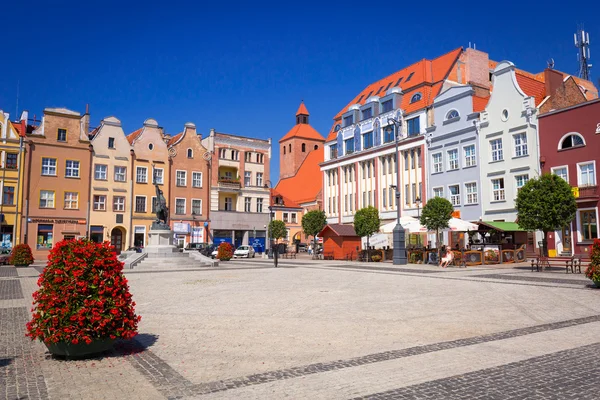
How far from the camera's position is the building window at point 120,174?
163 ft

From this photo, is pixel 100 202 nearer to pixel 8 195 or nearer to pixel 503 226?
pixel 8 195

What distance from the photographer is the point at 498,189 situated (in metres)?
38.9

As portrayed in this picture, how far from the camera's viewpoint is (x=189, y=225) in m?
53.3

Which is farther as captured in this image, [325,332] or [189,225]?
[189,225]

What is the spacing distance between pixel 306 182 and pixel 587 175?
5074 centimetres

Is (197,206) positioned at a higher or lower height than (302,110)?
lower

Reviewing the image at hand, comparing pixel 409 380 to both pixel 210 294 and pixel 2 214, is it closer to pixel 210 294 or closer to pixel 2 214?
pixel 210 294

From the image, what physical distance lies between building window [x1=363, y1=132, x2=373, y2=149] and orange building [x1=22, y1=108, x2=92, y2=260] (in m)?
29.1

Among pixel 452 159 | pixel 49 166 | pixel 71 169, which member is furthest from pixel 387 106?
pixel 49 166


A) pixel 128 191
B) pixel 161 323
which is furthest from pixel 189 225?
pixel 161 323

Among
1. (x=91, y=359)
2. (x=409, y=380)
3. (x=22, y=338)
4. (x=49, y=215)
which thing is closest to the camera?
(x=409, y=380)

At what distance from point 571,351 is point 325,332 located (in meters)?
3.87

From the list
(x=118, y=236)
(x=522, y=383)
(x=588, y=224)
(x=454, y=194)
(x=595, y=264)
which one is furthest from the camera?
(x=118, y=236)

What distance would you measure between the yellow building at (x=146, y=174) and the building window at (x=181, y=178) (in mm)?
1117
